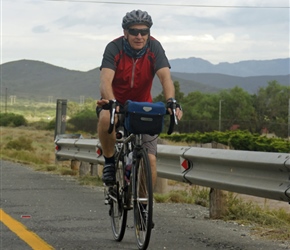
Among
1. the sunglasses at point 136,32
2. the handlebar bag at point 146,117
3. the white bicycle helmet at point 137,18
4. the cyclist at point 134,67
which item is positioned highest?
the white bicycle helmet at point 137,18

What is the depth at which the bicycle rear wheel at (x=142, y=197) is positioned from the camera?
5855 millimetres

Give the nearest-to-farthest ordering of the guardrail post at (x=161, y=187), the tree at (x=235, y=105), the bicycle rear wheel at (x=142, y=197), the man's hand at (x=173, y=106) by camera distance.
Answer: the bicycle rear wheel at (x=142, y=197), the man's hand at (x=173, y=106), the guardrail post at (x=161, y=187), the tree at (x=235, y=105)

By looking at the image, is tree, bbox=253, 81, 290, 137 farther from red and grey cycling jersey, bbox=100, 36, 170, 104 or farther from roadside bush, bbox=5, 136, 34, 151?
red and grey cycling jersey, bbox=100, 36, 170, 104

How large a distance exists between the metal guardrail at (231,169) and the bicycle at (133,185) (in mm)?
1081

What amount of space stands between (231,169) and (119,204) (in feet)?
4.23

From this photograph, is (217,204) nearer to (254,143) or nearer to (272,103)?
(254,143)

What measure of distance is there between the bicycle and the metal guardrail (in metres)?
1.08

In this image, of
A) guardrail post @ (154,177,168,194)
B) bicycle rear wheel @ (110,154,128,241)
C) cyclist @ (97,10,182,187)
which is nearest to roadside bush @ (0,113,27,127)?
guardrail post @ (154,177,168,194)

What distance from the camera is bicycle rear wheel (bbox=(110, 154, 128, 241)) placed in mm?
6816

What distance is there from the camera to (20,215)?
877 cm

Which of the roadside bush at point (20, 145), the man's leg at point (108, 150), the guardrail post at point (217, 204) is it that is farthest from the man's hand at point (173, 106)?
the roadside bush at point (20, 145)

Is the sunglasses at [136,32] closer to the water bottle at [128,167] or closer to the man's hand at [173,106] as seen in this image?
the man's hand at [173,106]

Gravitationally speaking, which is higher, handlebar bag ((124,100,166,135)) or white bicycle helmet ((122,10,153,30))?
white bicycle helmet ((122,10,153,30))

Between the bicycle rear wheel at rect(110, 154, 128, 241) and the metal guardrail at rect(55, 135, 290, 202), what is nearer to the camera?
the metal guardrail at rect(55, 135, 290, 202)
